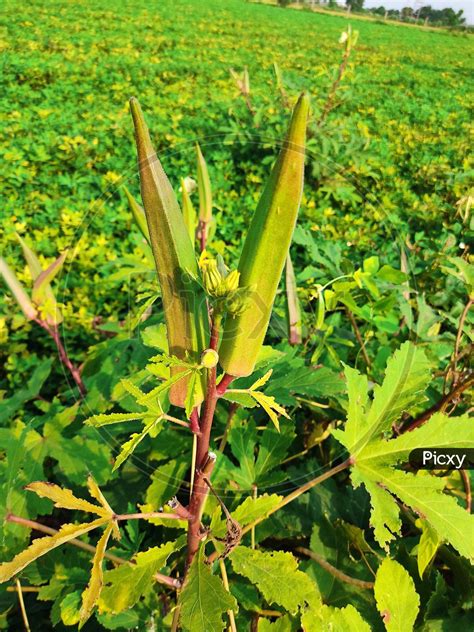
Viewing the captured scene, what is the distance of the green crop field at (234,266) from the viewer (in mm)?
1019

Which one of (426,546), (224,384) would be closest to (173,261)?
(224,384)

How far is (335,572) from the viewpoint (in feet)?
3.36

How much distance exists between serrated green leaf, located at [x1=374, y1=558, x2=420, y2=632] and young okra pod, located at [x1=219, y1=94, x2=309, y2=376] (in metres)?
0.55

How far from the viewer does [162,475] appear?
113cm

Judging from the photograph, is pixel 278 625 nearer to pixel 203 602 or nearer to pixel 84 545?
pixel 203 602

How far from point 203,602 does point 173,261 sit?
535 mm

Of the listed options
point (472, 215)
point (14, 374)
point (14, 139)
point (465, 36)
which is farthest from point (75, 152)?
point (465, 36)

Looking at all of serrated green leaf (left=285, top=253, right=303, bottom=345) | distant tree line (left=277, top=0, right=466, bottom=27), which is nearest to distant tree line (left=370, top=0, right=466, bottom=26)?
distant tree line (left=277, top=0, right=466, bottom=27)

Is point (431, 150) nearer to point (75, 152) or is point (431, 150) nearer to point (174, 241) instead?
point (75, 152)

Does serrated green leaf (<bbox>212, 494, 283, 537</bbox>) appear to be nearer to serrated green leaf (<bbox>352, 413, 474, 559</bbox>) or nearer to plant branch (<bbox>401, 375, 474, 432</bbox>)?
serrated green leaf (<bbox>352, 413, 474, 559</bbox>)

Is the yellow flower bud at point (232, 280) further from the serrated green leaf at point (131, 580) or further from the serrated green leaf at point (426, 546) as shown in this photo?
the serrated green leaf at point (426, 546)

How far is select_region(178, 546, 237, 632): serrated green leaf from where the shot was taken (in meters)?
0.71

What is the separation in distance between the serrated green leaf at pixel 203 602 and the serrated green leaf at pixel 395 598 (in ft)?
1.05

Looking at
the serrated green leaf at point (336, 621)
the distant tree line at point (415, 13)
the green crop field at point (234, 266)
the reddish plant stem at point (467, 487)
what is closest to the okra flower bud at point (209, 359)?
the green crop field at point (234, 266)
